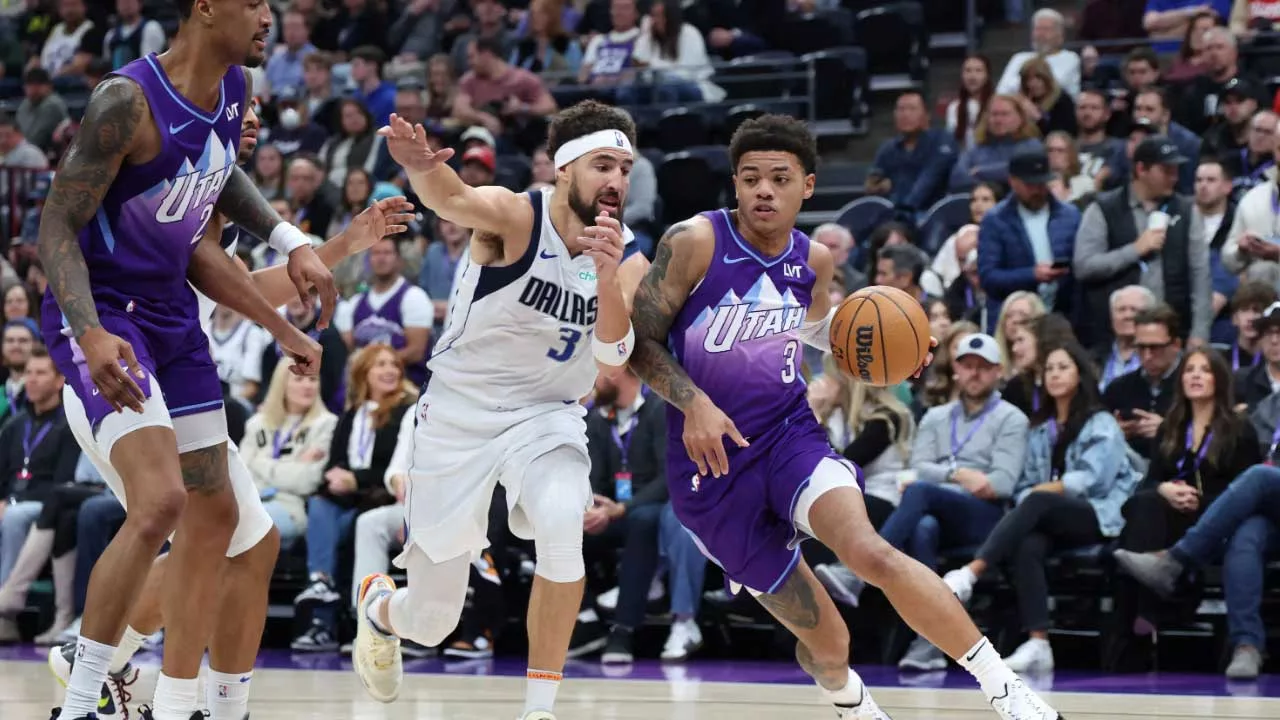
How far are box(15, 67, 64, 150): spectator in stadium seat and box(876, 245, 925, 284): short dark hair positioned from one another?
899 centimetres

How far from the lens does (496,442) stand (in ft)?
18.5

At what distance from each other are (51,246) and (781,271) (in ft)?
7.39

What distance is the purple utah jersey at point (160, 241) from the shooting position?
15.9ft

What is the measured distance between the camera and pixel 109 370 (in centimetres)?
454

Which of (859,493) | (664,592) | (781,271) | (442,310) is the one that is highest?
(781,271)

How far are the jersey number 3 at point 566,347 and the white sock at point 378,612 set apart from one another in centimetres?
113

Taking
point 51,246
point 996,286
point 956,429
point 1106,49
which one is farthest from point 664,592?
point 1106,49

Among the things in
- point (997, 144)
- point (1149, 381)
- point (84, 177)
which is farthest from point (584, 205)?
point (997, 144)

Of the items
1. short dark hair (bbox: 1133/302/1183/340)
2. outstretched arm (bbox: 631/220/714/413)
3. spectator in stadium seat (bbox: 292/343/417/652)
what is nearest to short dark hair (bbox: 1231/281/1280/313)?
short dark hair (bbox: 1133/302/1183/340)

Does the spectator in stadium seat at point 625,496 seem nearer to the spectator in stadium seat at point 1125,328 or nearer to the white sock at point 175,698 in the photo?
the spectator in stadium seat at point 1125,328

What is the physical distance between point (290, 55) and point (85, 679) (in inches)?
484

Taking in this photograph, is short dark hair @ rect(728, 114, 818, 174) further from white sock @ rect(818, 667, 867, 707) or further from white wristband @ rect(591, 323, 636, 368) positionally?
white sock @ rect(818, 667, 867, 707)

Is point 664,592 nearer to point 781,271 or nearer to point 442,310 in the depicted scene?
point 442,310

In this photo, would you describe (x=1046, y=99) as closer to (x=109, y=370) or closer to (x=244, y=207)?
(x=244, y=207)
